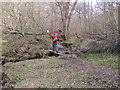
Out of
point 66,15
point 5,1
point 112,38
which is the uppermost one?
point 5,1

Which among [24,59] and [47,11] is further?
[47,11]

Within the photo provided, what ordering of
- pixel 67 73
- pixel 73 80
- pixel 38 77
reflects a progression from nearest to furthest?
pixel 73 80
pixel 38 77
pixel 67 73

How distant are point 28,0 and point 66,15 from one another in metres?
6.06

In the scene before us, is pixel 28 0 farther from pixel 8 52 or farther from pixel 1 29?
pixel 8 52

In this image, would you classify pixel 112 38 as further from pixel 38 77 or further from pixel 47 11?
pixel 47 11

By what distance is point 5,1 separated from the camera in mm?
19016

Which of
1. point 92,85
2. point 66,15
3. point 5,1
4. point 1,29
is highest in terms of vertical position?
point 5,1

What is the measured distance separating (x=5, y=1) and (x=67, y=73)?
49.8 feet

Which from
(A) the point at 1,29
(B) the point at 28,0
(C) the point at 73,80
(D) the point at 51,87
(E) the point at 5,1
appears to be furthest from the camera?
(B) the point at 28,0

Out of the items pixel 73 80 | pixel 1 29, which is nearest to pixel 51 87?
pixel 73 80

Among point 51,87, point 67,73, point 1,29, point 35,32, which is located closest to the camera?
point 51,87

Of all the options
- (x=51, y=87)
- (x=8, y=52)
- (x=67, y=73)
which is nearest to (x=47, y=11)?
(x=8, y=52)

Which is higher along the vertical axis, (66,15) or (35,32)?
(66,15)

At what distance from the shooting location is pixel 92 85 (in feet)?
19.4
